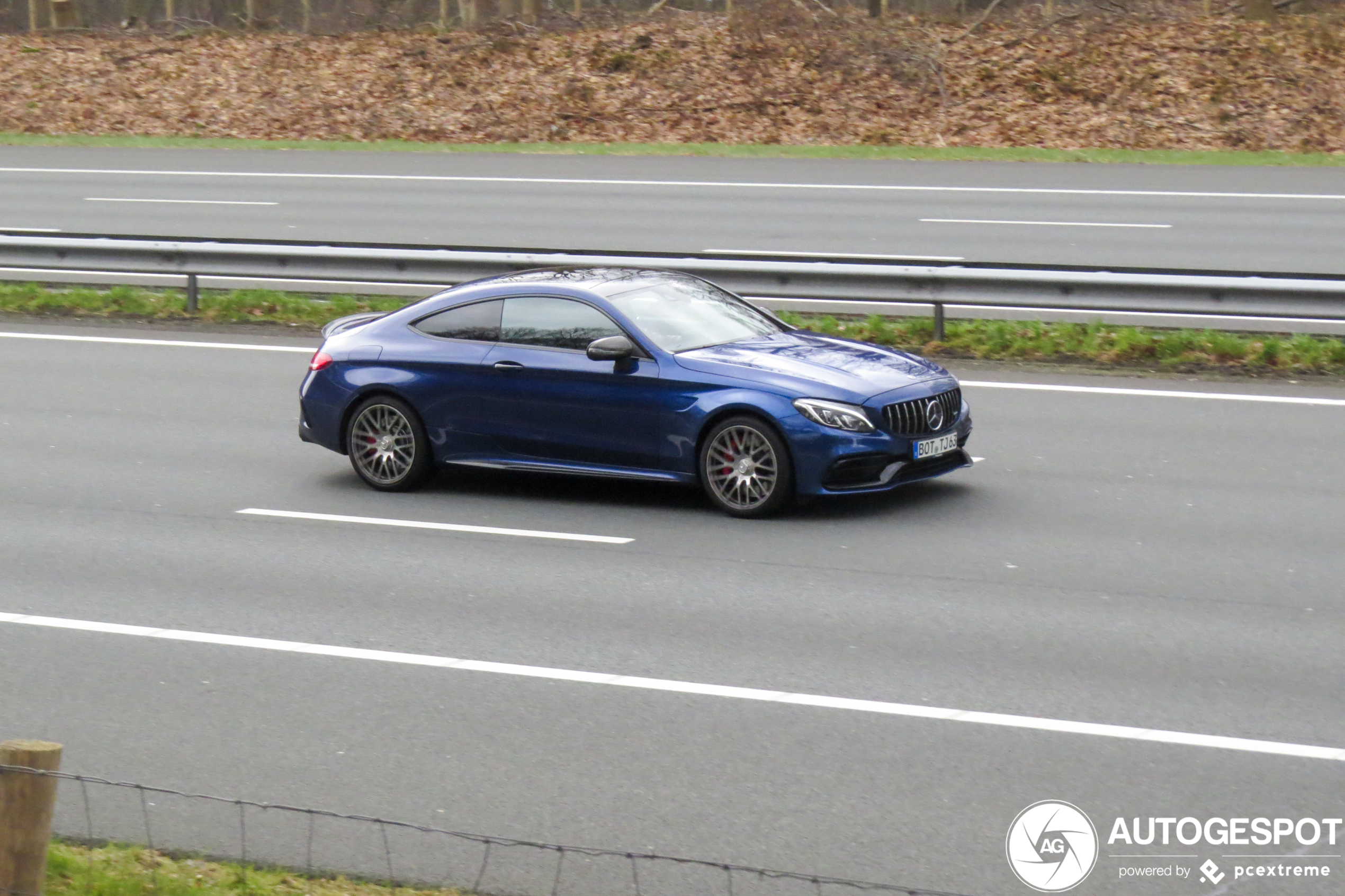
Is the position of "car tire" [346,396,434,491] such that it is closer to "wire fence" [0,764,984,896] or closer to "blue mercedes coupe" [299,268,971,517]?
"blue mercedes coupe" [299,268,971,517]

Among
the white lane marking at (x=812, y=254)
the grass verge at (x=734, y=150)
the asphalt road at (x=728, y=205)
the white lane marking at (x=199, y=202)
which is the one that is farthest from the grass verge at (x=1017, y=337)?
the grass verge at (x=734, y=150)

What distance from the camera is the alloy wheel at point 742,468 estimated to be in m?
10.2

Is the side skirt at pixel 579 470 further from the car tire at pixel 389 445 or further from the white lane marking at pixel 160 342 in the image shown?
the white lane marking at pixel 160 342

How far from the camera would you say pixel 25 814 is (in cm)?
441

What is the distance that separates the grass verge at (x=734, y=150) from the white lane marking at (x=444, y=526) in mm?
21852

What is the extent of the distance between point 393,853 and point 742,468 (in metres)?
4.89

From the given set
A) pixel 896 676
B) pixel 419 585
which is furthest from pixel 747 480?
pixel 896 676

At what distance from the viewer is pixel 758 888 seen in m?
5.39

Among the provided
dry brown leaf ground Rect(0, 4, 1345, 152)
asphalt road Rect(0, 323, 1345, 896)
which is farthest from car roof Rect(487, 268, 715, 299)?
dry brown leaf ground Rect(0, 4, 1345, 152)

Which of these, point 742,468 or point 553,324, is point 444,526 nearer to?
point 553,324

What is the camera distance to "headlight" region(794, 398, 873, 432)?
9984 millimetres

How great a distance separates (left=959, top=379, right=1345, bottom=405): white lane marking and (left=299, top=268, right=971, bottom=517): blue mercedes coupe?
3237 millimetres

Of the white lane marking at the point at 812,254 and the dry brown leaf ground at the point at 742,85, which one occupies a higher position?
the dry brown leaf ground at the point at 742,85

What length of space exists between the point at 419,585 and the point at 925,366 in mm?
3659
